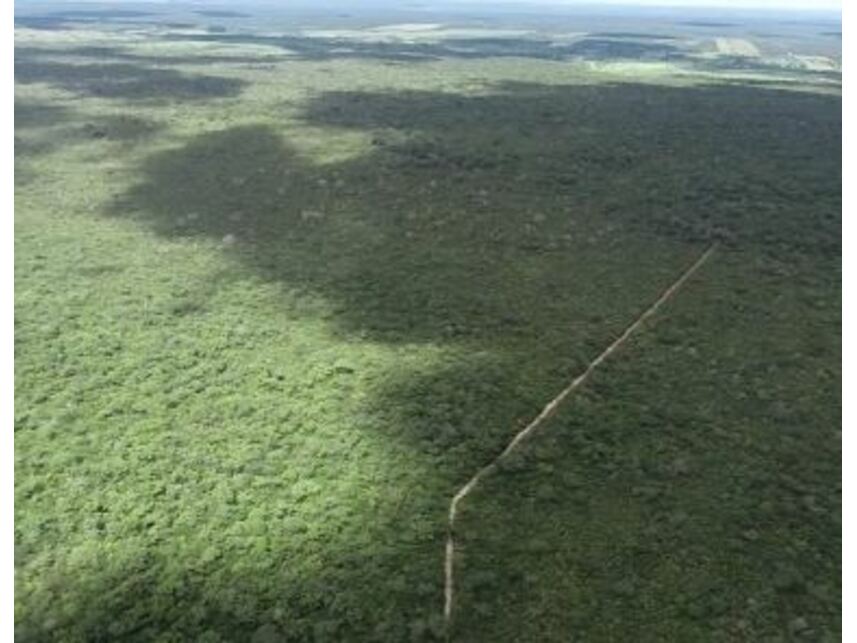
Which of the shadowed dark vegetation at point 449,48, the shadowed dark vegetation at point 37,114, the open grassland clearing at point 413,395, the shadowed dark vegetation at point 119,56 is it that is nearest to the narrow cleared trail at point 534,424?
the open grassland clearing at point 413,395

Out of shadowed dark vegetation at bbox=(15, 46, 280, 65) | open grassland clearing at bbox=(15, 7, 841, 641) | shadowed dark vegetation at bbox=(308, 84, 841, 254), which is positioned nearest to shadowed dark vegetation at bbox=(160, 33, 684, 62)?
shadowed dark vegetation at bbox=(15, 46, 280, 65)

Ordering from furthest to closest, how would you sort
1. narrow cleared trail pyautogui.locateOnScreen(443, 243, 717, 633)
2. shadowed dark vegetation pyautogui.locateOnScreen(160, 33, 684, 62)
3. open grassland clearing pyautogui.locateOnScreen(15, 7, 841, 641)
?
1. shadowed dark vegetation pyautogui.locateOnScreen(160, 33, 684, 62)
2. narrow cleared trail pyautogui.locateOnScreen(443, 243, 717, 633)
3. open grassland clearing pyautogui.locateOnScreen(15, 7, 841, 641)

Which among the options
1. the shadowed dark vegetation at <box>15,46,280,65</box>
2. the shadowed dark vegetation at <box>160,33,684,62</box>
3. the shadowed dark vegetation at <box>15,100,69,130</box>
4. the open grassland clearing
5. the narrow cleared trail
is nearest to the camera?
the open grassland clearing

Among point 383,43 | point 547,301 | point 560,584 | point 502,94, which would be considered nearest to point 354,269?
point 547,301

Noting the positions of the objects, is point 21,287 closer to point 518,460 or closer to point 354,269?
point 354,269

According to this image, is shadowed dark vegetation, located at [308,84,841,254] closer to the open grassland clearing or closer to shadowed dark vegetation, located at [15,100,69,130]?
the open grassland clearing

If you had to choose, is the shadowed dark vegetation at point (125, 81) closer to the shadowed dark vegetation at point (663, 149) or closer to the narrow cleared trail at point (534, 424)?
the shadowed dark vegetation at point (663, 149)

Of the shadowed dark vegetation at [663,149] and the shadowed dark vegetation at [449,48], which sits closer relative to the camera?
the shadowed dark vegetation at [663,149]
